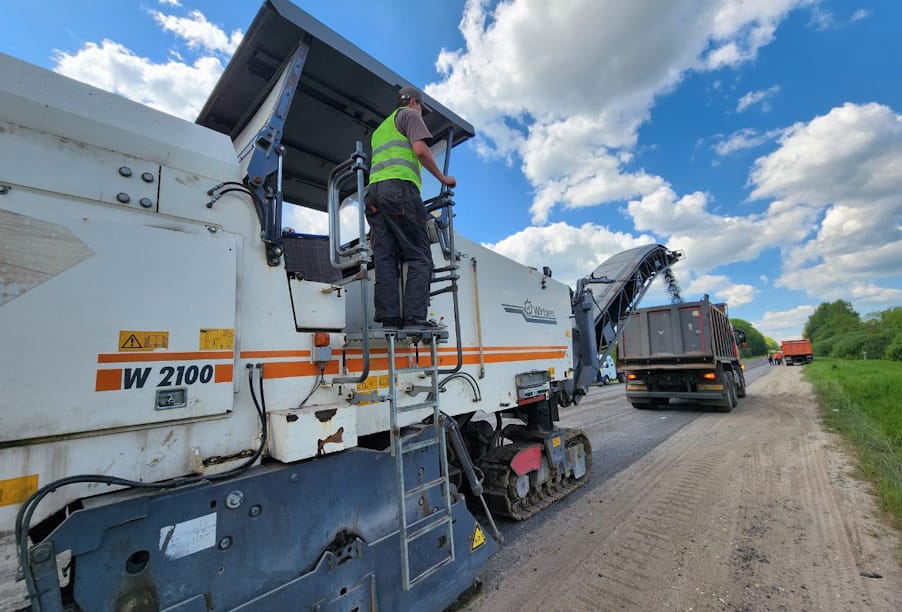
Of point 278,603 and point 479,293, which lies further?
point 479,293

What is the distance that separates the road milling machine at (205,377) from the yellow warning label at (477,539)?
0.05 feet

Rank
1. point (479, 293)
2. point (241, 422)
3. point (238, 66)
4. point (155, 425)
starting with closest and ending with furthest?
point (155, 425) < point (241, 422) < point (238, 66) < point (479, 293)

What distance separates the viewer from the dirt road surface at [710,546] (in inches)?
109

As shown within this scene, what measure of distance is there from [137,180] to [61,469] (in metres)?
1.23

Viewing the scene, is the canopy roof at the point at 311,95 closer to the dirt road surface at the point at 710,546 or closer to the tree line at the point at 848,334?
the dirt road surface at the point at 710,546

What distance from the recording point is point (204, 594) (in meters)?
1.73

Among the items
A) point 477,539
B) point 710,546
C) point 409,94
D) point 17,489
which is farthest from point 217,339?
point 710,546

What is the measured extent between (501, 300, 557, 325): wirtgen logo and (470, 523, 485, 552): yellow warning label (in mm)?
1877

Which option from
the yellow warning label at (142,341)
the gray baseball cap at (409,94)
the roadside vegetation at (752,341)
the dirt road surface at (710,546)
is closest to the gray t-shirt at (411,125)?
the gray baseball cap at (409,94)

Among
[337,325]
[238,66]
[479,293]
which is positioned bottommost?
[337,325]

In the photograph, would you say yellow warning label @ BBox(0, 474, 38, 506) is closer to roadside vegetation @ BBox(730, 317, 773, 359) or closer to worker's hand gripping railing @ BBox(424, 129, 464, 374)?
worker's hand gripping railing @ BBox(424, 129, 464, 374)

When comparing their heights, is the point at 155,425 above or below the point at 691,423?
above

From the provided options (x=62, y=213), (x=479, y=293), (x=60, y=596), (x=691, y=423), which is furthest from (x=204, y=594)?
(x=691, y=423)

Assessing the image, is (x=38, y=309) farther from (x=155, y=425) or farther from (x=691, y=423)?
(x=691, y=423)
